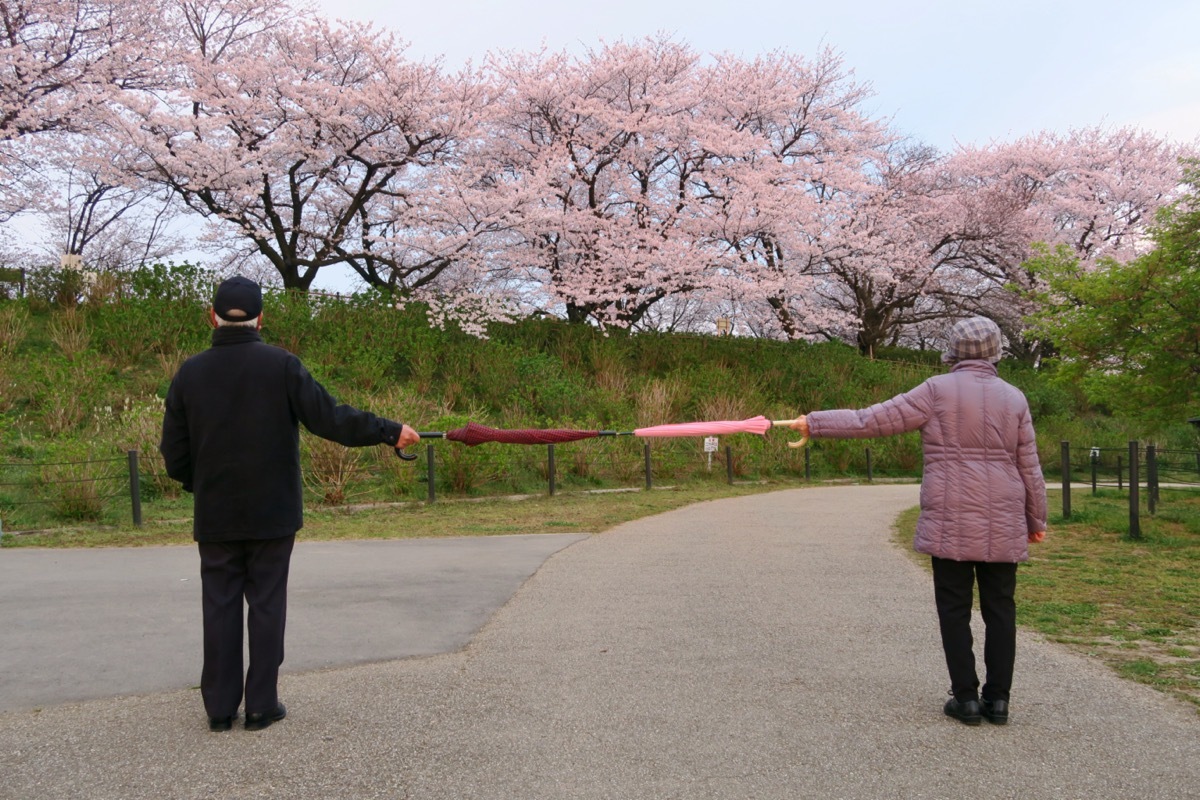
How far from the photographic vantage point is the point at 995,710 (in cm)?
391

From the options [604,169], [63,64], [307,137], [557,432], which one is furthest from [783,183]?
[557,432]

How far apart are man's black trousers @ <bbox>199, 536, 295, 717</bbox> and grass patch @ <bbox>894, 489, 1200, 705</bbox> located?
4.16 meters

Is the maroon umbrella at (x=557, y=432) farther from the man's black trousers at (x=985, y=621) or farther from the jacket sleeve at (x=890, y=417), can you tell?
the man's black trousers at (x=985, y=621)

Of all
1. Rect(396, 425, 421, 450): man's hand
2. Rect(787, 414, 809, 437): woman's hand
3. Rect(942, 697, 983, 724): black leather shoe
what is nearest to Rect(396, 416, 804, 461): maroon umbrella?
Rect(787, 414, 809, 437): woman's hand

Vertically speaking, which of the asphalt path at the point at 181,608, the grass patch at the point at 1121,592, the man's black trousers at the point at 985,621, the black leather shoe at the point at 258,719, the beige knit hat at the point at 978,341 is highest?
the beige knit hat at the point at 978,341

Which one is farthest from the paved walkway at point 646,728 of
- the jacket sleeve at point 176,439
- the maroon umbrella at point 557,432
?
the maroon umbrella at point 557,432

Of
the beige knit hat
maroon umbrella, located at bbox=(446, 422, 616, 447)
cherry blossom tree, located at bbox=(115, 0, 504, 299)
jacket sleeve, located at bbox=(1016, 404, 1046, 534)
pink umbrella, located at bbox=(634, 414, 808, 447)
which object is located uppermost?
cherry blossom tree, located at bbox=(115, 0, 504, 299)

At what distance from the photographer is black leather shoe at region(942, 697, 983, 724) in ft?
12.7

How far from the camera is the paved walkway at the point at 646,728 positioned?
3215 mm

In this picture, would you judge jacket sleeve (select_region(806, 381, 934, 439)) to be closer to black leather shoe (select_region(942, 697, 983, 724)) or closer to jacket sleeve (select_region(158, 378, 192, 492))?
black leather shoe (select_region(942, 697, 983, 724))

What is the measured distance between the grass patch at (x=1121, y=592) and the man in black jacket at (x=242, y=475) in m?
4.17

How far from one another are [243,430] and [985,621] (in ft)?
10.8

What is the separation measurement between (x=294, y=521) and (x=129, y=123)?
19.2 metres

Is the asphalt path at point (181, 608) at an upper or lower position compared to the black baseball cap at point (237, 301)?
lower
